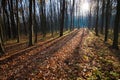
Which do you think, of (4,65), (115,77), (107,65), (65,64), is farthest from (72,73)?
(4,65)

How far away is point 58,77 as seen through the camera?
7.39m

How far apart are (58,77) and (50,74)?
0.50 m

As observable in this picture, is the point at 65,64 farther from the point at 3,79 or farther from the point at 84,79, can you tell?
the point at 3,79

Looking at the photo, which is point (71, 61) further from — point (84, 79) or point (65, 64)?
point (84, 79)

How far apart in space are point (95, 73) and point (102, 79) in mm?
740

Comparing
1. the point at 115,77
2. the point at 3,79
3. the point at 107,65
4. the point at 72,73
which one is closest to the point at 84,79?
the point at 72,73

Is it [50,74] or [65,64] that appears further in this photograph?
[65,64]

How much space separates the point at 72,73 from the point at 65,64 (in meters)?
1.42

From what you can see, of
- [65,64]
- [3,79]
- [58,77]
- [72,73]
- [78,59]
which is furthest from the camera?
[78,59]

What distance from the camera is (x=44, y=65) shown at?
877 centimetres

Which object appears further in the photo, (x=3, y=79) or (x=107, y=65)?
(x=107, y=65)

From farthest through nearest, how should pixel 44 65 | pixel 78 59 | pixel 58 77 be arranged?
pixel 78 59 → pixel 44 65 → pixel 58 77

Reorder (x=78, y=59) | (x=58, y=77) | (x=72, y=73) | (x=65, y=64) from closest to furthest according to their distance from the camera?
(x=58, y=77)
(x=72, y=73)
(x=65, y=64)
(x=78, y=59)

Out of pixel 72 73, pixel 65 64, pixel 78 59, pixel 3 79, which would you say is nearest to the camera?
pixel 3 79
